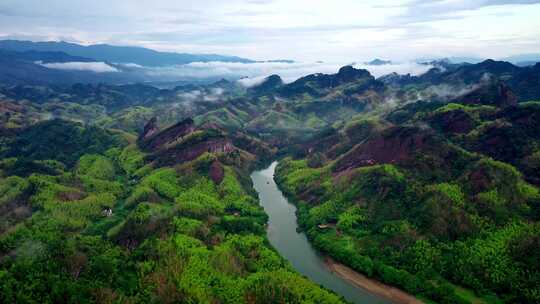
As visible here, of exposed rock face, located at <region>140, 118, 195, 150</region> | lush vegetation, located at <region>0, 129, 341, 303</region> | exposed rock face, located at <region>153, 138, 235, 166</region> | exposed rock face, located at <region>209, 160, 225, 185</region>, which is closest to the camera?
lush vegetation, located at <region>0, 129, 341, 303</region>

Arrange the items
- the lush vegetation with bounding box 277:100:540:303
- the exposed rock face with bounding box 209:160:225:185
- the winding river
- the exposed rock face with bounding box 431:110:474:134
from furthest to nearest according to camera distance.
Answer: the exposed rock face with bounding box 431:110:474:134, the exposed rock face with bounding box 209:160:225:185, the winding river, the lush vegetation with bounding box 277:100:540:303

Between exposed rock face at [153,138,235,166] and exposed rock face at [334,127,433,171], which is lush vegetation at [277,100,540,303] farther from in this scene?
exposed rock face at [153,138,235,166]

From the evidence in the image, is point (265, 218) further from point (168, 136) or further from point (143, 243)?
point (168, 136)

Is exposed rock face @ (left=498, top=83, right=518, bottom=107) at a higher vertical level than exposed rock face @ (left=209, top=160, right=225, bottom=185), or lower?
higher

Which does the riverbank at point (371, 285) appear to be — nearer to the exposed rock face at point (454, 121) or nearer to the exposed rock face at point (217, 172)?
the exposed rock face at point (217, 172)

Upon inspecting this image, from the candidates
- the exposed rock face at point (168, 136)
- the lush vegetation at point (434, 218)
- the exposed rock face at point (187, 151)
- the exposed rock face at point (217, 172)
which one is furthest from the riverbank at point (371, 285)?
the exposed rock face at point (168, 136)

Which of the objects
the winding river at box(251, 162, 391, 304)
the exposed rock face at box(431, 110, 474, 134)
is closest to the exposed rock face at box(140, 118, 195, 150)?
the winding river at box(251, 162, 391, 304)
